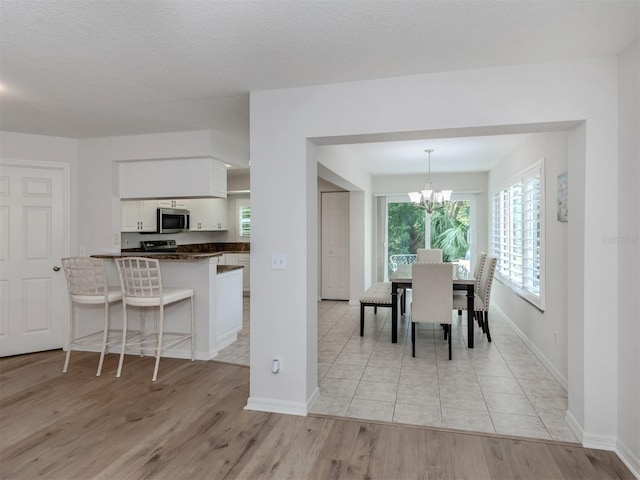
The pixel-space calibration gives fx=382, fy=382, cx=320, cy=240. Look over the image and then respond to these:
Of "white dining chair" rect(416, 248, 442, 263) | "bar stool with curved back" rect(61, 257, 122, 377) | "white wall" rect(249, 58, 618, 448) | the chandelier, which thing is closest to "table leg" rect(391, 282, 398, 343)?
the chandelier

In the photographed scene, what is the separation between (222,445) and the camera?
238cm

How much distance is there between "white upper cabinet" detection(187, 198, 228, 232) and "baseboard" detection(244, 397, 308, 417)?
4.40m

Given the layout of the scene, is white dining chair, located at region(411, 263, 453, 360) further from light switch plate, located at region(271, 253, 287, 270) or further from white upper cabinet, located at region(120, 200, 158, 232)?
white upper cabinet, located at region(120, 200, 158, 232)

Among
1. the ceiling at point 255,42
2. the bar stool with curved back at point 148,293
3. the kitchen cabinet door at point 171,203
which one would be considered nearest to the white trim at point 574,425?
the ceiling at point 255,42

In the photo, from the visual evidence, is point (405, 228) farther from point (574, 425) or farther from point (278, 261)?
point (574, 425)

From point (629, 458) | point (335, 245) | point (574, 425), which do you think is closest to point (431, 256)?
point (335, 245)

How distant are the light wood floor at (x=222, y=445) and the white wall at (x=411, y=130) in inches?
11.6

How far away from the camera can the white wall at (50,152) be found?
398cm

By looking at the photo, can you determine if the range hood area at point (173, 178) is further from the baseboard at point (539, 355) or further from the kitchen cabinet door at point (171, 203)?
the baseboard at point (539, 355)

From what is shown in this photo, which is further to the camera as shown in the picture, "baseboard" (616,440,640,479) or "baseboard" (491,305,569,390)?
"baseboard" (491,305,569,390)

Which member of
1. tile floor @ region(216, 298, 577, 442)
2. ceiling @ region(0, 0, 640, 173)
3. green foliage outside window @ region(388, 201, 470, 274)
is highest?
ceiling @ region(0, 0, 640, 173)

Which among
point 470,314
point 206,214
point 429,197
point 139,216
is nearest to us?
point 470,314

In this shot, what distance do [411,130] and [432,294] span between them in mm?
2028

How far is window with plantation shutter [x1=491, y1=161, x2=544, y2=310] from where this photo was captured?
3.88 m
